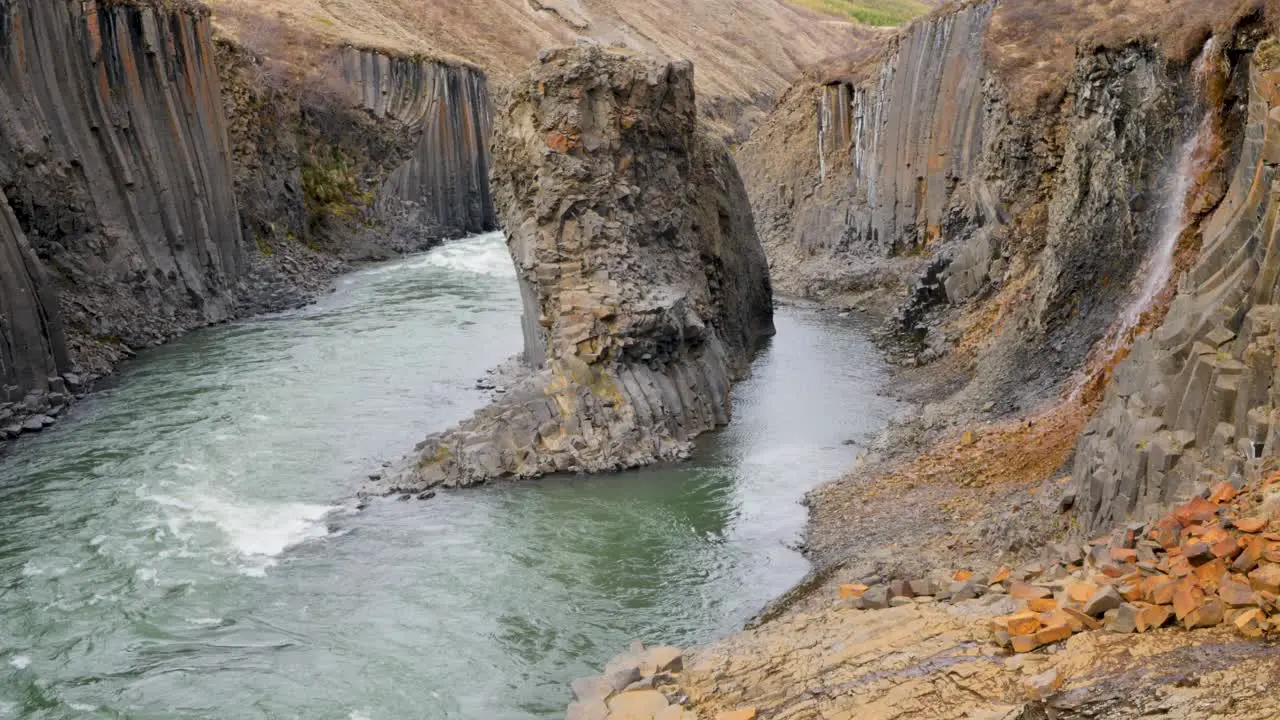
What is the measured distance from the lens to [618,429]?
2161 centimetres

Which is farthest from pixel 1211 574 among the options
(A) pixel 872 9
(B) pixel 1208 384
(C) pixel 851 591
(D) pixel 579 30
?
(A) pixel 872 9

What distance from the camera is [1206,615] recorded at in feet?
26.3

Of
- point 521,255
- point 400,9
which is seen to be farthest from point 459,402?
point 400,9

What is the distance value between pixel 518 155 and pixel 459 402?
5495 mm

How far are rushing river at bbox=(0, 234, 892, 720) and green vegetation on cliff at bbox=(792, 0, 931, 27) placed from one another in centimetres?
9694

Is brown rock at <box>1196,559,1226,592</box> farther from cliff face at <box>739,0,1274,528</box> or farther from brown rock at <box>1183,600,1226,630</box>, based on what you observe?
cliff face at <box>739,0,1274,528</box>

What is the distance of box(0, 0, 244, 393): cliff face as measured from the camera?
95.5ft

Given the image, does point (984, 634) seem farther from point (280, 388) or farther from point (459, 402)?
point (280, 388)

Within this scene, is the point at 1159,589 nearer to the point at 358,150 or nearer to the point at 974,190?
the point at 974,190

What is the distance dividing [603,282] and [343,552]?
8584 millimetres

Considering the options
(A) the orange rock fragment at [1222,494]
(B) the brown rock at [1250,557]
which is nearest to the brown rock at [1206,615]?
(B) the brown rock at [1250,557]

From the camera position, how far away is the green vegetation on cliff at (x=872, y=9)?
117681mm

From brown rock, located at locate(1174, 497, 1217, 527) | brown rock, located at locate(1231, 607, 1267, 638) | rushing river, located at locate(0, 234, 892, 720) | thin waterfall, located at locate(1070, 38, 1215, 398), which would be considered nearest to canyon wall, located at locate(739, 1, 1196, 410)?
thin waterfall, located at locate(1070, 38, 1215, 398)

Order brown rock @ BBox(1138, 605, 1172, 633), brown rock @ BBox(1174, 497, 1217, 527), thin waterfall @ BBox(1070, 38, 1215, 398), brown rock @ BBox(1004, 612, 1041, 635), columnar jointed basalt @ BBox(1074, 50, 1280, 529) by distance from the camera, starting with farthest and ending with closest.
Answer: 1. thin waterfall @ BBox(1070, 38, 1215, 398)
2. columnar jointed basalt @ BBox(1074, 50, 1280, 529)
3. brown rock @ BBox(1174, 497, 1217, 527)
4. brown rock @ BBox(1004, 612, 1041, 635)
5. brown rock @ BBox(1138, 605, 1172, 633)
